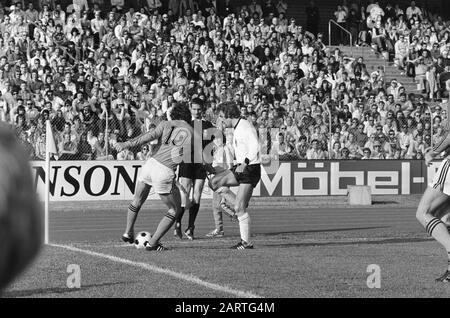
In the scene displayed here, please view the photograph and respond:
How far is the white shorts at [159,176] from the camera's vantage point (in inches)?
516

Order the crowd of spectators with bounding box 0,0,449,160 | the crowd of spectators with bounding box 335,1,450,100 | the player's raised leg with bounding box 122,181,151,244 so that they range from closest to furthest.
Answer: the player's raised leg with bounding box 122,181,151,244 → the crowd of spectators with bounding box 0,0,449,160 → the crowd of spectators with bounding box 335,1,450,100

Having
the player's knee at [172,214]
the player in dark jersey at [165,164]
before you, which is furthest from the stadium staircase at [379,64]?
the player's knee at [172,214]

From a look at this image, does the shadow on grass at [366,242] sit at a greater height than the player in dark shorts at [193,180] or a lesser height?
lesser

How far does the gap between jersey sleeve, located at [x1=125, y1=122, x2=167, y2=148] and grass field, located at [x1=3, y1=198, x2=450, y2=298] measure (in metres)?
1.42

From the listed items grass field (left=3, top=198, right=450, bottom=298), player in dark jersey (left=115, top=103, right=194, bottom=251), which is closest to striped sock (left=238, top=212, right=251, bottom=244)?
grass field (left=3, top=198, right=450, bottom=298)

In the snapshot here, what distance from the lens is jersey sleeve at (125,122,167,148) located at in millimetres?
13406

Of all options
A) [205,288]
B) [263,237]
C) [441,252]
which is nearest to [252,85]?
[263,237]

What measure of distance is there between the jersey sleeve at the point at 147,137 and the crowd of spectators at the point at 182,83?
8.90 m

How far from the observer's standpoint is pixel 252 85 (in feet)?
93.6

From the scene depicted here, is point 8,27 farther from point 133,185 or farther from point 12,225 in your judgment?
point 12,225

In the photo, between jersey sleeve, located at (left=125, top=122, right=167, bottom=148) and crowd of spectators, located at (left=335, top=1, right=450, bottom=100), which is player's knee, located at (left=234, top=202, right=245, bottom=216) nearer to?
jersey sleeve, located at (left=125, top=122, right=167, bottom=148)

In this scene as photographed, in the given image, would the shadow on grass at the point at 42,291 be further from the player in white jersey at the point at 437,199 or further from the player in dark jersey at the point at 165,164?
the player in dark jersey at the point at 165,164

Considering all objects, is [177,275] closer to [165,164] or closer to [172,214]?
[172,214]
